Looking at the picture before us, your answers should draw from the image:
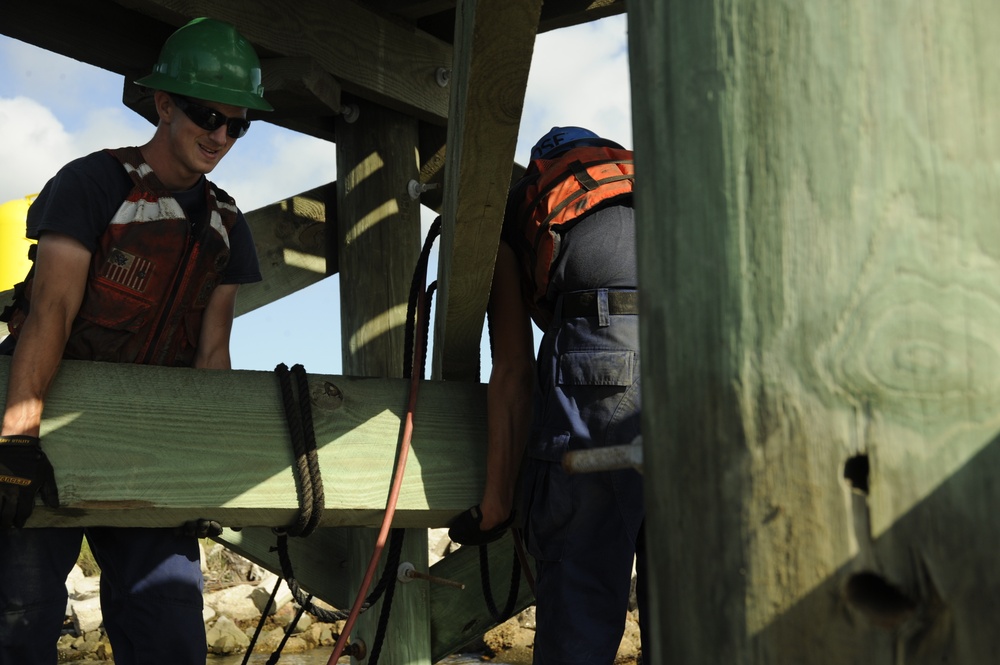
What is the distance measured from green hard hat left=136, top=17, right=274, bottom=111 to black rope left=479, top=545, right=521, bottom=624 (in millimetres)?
1470

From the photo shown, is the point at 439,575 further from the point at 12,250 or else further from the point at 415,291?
the point at 12,250

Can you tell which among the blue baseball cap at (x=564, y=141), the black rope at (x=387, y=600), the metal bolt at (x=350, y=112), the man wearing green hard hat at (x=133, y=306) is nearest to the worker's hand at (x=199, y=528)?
the man wearing green hard hat at (x=133, y=306)

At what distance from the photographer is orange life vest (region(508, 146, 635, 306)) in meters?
2.59

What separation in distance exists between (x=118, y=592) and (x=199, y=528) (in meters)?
0.27

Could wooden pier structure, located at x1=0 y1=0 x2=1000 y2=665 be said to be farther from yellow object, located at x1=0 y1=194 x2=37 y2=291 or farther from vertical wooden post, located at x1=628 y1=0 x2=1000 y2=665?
yellow object, located at x1=0 y1=194 x2=37 y2=291

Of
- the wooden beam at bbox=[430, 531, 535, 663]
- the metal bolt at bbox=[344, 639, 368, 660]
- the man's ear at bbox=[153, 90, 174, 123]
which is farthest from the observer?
the metal bolt at bbox=[344, 639, 368, 660]

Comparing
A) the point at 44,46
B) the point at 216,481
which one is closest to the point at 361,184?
the point at 44,46

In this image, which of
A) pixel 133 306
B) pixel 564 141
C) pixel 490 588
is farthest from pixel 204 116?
pixel 490 588

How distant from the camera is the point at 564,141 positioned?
292 cm

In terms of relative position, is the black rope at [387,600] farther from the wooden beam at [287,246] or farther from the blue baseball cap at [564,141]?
the wooden beam at [287,246]

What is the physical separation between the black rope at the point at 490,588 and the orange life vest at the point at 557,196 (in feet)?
3.00

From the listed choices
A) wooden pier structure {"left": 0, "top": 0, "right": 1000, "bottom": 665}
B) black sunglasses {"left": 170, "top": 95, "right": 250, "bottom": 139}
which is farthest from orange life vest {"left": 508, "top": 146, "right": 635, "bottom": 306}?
wooden pier structure {"left": 0, "top": 0, "right": 1000, "bottom": 665}

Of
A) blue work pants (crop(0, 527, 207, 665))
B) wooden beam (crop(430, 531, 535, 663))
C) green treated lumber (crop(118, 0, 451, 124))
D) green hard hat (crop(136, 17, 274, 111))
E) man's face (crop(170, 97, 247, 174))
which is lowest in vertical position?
wooden beam (crop(430, 531, 535, 663))

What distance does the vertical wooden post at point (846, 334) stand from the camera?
90 centimetres
